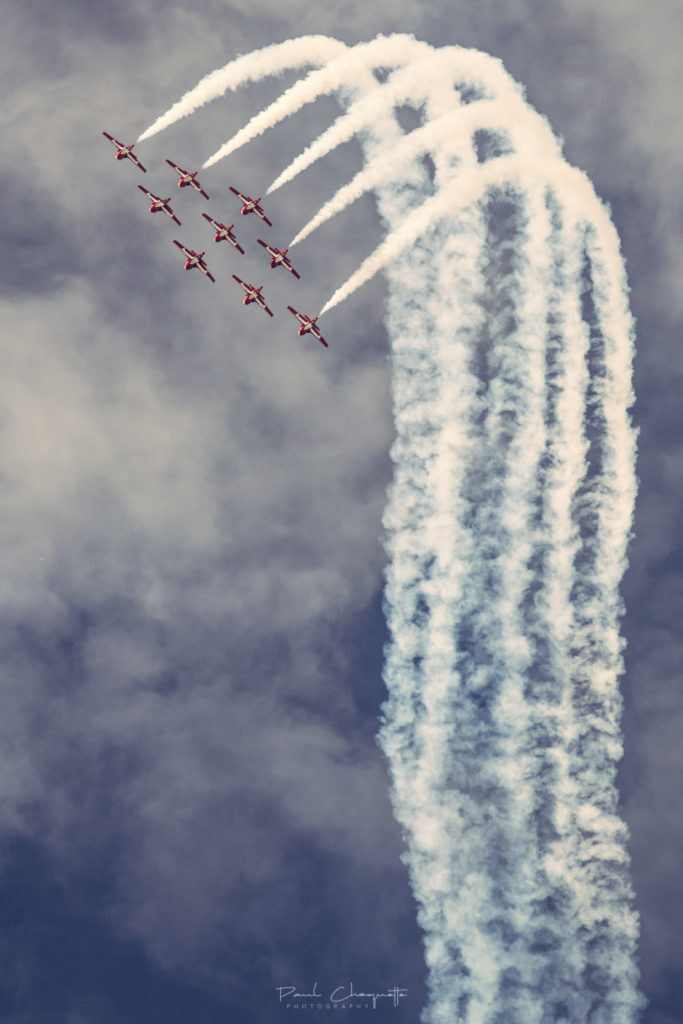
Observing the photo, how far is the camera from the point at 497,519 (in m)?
76.6

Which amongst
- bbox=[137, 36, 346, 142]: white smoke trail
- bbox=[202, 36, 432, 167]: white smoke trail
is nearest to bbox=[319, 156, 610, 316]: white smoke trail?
bbox=[202, 36, 432, 167]: white smoke trail

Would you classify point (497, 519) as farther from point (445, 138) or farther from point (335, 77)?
point (335, 77)

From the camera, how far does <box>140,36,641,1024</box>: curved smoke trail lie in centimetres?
7194

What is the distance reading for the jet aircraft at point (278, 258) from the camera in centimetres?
8456

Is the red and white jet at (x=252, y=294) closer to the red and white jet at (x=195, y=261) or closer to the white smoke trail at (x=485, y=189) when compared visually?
the red and white jet at (x=195, y=261)

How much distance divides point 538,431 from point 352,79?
24.6 metres

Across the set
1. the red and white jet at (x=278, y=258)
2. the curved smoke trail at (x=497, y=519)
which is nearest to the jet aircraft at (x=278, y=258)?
the red and white jet at (x=278, y=258)

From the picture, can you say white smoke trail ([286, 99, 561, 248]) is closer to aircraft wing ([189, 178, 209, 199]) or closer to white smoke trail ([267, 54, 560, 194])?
white smoke trail ([267, 54, 560, 194])

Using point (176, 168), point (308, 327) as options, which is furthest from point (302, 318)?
point (176, 168)

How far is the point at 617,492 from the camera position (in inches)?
2968

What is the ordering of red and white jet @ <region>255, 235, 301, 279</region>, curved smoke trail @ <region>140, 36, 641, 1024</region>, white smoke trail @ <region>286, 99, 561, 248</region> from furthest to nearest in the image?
red and white jet @ <region>255, 235, 301, 279</region>, curved smoke trail @ <region>140, 36, 641, 1024</region>, white smoke trail @ <region>286, 99, 561, 248</region>

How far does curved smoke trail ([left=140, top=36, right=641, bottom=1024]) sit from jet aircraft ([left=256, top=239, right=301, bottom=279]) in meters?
10.7

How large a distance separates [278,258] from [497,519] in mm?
25014

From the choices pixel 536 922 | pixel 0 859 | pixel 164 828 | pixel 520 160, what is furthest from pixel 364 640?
pixel 520 160
